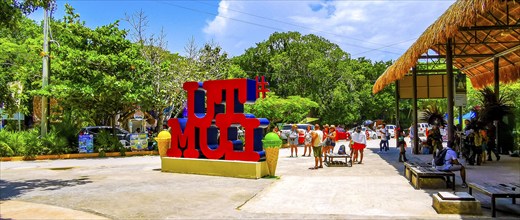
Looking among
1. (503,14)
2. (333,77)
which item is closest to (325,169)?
(503,14)

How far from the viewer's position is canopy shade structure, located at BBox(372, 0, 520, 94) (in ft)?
33.6

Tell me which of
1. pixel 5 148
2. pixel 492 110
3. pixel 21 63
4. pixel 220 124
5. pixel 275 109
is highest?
pixel 21 63

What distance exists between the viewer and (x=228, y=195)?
375 inches

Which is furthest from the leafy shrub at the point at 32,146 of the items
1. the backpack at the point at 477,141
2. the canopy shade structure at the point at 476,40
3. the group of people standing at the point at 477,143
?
the backpack at the point at 477,141

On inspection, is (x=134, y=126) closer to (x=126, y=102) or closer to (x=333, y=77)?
(x=333, y=77)

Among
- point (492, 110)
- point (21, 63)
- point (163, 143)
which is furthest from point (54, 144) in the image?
point (492, 110)

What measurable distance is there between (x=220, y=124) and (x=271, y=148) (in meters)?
1.93

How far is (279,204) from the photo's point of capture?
8.41 metres

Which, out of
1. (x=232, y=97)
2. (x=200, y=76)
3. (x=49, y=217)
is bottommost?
(x=49, y=217)

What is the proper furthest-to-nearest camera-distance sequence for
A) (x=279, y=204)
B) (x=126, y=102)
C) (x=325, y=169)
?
(x=126, y=102), (x=325, y=169), (x=279, y=204)

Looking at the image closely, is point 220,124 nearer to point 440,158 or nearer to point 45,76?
point 440,158

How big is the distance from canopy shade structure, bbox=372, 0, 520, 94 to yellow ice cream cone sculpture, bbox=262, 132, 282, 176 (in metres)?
5.00

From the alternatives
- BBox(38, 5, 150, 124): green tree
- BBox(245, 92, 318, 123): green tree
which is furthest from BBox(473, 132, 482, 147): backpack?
BBox(245, 92, 318, 123): green tree

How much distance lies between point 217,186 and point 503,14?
10.6m
